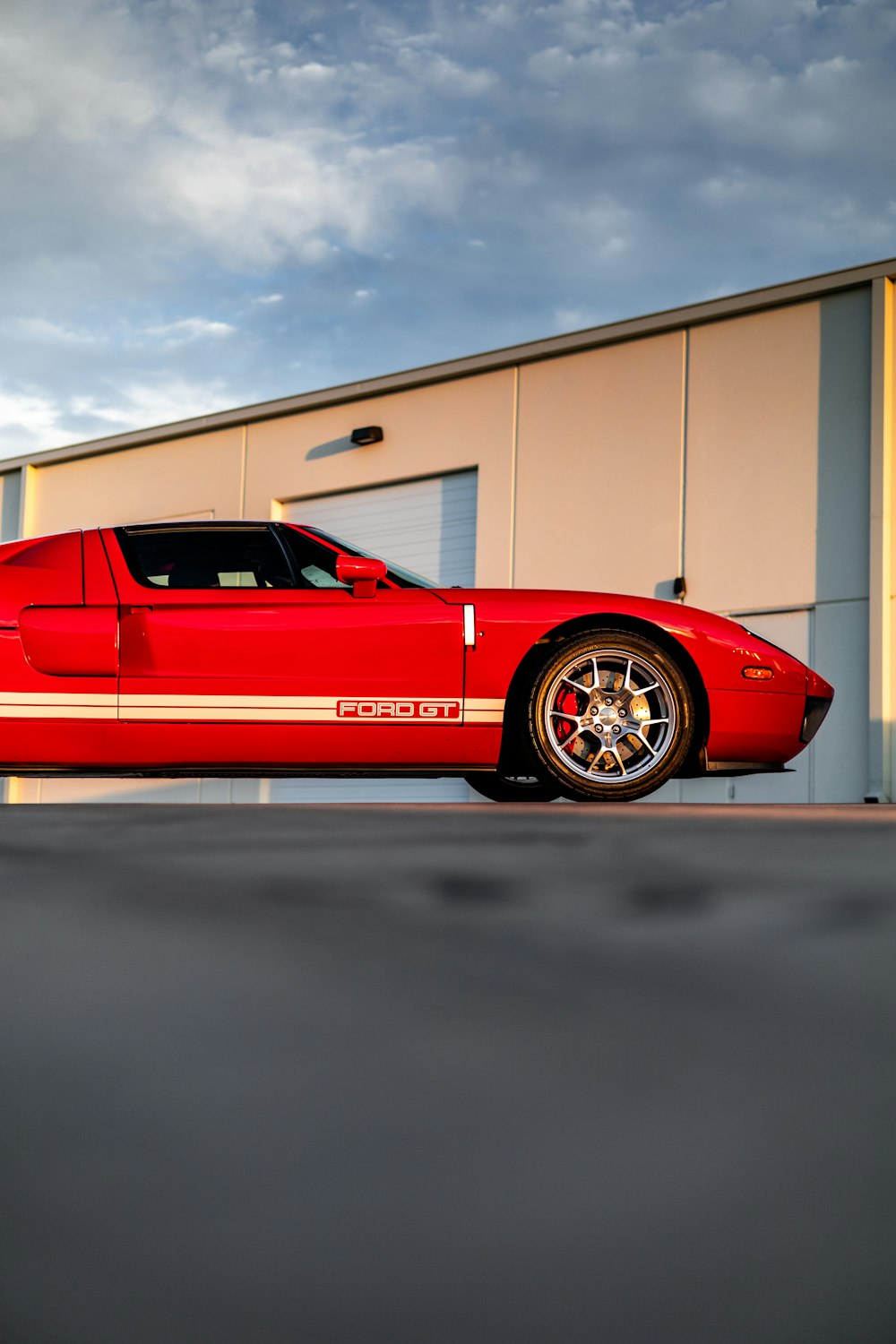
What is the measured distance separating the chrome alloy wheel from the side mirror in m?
0.80

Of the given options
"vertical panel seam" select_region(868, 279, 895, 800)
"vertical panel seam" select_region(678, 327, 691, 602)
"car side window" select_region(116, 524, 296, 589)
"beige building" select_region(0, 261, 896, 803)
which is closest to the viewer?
"car side window" select_region(116, 524, 296, 589)

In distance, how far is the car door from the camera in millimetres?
4465

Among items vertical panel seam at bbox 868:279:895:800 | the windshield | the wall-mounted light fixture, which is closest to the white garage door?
the wall-mounted light fixture

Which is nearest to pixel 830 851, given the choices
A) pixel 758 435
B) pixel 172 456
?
pixel 758 435

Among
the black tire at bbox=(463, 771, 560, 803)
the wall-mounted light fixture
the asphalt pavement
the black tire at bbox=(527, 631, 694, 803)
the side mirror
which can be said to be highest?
the wall-mounted light fixture

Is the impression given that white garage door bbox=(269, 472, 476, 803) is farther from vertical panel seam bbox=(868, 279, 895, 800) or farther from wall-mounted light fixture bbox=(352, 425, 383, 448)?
vertical panel seam bbox=(868, 279, 895, 800)

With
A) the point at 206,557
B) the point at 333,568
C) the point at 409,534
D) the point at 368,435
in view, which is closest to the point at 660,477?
the point at 409,534

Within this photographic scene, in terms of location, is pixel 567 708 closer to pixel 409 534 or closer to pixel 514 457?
pixel 514 457

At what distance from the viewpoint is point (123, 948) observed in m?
1.85

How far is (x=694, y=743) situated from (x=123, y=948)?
310 cm

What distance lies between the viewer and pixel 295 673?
14.7ft

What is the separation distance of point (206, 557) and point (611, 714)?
1.81m

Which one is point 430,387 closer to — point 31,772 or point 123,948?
point 31,772

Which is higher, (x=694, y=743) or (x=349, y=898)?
(x=694, y=743)
